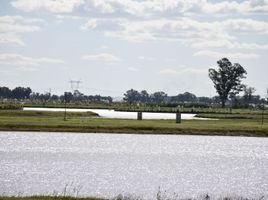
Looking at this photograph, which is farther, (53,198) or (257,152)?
(257,152)

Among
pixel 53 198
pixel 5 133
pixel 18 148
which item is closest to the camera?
pixel 53 198

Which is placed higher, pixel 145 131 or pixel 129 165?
pixel 145 131

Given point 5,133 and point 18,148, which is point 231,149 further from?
point 5,133

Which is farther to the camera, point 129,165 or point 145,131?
point 145,131

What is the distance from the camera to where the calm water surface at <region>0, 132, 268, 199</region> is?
137ft

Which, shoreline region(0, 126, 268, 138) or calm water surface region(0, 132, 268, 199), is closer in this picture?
calm water surface region(0, 132, 268, 199)

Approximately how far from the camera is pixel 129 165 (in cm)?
5572

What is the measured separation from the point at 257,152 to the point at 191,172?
24.0 metres

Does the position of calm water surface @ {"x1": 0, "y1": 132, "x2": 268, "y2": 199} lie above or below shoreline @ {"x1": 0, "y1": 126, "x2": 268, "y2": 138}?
below

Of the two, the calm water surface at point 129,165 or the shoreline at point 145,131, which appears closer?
the calm water surface at point 129,165

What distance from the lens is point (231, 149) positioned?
7838cm

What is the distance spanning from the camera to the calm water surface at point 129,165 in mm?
41844

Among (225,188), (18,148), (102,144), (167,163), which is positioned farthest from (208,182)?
(102,144)

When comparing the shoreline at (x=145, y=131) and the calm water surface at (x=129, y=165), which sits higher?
the shoreline at (x=145, y=131)
